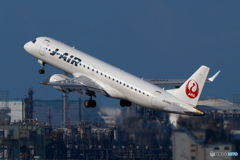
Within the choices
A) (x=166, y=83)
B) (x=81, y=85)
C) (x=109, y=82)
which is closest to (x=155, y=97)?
(x=109, y=82)

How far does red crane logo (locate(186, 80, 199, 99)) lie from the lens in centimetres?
5772

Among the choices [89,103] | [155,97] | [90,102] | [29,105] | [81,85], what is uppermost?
[29,105]

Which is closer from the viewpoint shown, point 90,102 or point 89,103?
point 89,103

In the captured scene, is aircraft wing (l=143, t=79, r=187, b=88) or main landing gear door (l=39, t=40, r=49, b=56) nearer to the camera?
main landing gear door (l=39, t=40, r=49, b=56)

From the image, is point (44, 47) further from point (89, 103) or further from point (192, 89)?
point (192, 89)

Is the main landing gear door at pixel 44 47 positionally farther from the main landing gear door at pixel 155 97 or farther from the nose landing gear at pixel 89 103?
the main landing gear door at pixel 155 97

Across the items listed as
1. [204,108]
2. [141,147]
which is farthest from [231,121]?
[141,147]

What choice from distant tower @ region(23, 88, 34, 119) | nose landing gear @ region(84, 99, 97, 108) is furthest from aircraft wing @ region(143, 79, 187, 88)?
distant tower @ region(23, 88, 34, 119)

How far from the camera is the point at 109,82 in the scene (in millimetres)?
65062

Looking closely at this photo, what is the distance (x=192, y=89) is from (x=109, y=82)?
38.2 ft

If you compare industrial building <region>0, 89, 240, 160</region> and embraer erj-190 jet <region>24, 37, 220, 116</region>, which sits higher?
embraer erj-190 jet <region>24, 37, 220, 116</region>

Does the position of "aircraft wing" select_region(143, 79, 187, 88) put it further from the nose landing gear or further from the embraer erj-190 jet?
the nose landing gear

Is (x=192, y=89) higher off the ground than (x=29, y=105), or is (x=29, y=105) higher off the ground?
(x=29, y=105)

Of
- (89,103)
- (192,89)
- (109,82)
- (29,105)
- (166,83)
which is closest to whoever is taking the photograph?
(192,89)
